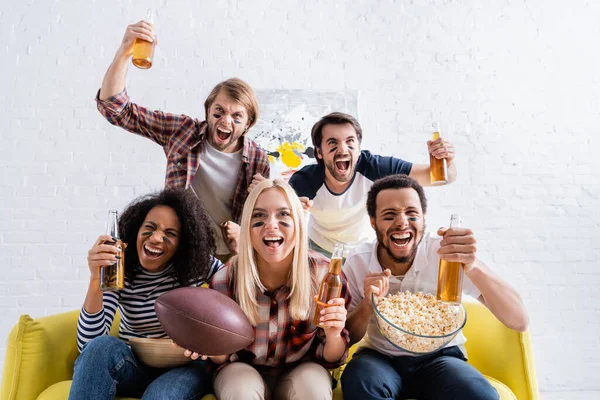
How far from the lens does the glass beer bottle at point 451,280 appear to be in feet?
5.33

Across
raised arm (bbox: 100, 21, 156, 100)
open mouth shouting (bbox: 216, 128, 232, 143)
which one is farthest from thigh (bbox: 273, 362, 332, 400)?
raised arm (bbox: 100, 21, 156, 100)

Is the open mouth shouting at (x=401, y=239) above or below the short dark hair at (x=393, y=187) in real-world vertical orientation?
below

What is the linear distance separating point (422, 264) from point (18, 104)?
3.03 m

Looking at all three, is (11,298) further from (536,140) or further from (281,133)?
(536,140)

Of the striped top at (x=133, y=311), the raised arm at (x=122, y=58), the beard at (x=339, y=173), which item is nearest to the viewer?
the striped top at (x=133, y=311)

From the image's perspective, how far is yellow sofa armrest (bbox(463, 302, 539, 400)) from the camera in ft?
6.16

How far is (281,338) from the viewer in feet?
5.65

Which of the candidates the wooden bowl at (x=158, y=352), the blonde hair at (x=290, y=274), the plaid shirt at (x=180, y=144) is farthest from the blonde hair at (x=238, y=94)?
the wooden bowl at (x=158, y=352)

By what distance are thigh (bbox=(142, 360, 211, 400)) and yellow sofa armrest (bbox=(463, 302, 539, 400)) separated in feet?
3.39

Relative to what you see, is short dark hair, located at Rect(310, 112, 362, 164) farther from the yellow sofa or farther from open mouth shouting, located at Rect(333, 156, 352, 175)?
the yellow sofa

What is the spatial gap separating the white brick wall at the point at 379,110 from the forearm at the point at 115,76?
52.6 inches

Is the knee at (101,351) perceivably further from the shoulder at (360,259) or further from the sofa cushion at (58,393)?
the shoulder at (360,259)

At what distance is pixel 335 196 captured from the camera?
2.57 metres

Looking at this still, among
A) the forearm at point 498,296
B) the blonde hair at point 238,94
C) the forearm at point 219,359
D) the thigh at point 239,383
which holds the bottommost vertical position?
the thigh at point 239,383
